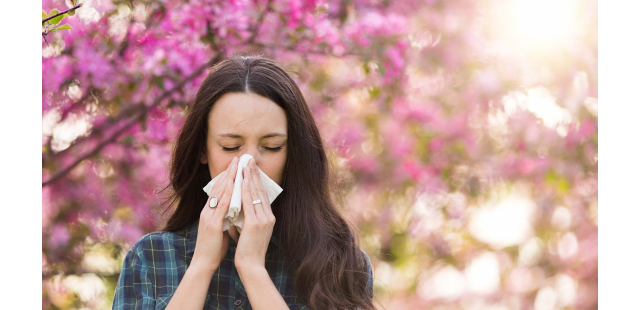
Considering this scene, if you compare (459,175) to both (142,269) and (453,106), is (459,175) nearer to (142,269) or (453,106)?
(453,106)

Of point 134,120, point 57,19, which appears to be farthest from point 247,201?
point 134,120

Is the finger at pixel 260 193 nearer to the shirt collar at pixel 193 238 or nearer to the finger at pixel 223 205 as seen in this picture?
the finger at pixel 223 205

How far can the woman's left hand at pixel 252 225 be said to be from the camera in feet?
6.11

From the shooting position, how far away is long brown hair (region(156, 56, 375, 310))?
1.99m

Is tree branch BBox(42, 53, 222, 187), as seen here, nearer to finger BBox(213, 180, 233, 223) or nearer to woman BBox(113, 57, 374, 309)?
woman BBox(113, 57, 374, 309)

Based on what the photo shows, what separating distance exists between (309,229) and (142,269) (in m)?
0.50

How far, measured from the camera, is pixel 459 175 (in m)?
4.40

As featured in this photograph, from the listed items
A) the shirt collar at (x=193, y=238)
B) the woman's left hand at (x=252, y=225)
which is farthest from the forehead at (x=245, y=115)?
the shirt collar at (x=193, y=238)

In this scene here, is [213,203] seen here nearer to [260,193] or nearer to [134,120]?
[260,193]

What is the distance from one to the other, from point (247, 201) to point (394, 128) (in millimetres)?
2417

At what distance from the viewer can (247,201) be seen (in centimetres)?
190

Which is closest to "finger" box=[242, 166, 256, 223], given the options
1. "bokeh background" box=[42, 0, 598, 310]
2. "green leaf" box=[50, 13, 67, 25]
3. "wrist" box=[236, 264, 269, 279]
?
"wrist" box=[236, 264, 269, 279]

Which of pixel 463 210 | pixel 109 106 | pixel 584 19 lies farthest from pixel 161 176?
pixel 584 19
